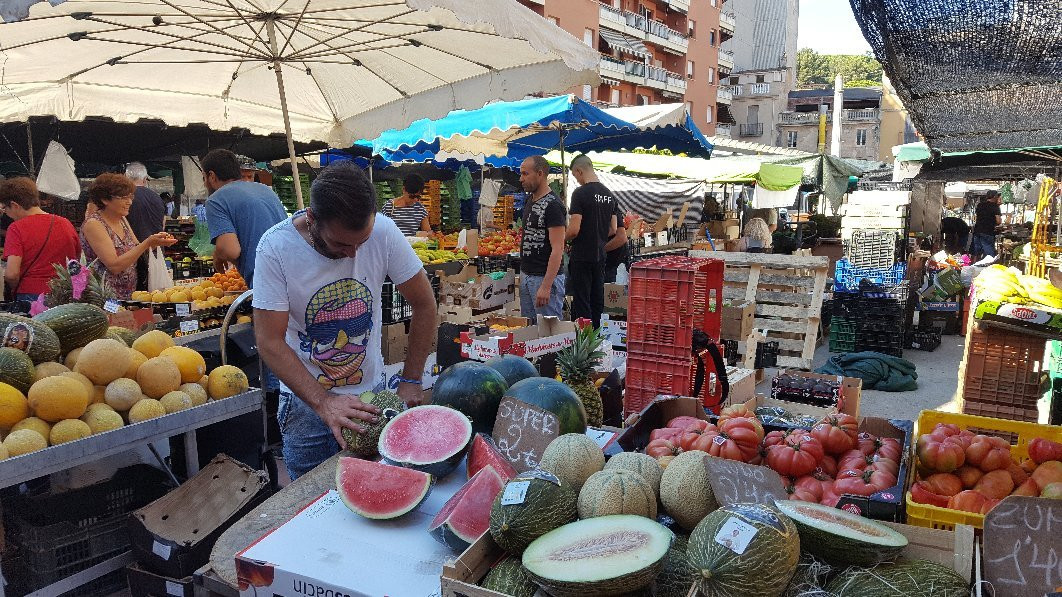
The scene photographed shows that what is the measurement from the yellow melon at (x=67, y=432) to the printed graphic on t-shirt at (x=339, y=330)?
93 cm

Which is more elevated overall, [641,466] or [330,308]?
[330,308]

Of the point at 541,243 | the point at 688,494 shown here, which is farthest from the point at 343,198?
the point at 541,243

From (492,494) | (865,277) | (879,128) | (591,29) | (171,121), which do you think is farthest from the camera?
(879,128)

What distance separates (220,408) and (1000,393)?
19.3 feet

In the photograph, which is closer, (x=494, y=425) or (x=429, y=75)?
(x=494, y=425)

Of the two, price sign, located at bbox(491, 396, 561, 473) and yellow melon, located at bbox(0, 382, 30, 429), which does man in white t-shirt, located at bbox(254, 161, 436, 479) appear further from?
yellow melon, located at bbox(0, 382, 30, 429)

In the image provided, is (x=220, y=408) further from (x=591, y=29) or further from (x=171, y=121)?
(x=591, y=29)

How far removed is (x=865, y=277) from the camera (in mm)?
8547

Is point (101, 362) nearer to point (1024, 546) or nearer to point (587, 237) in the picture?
point (1024, 546)

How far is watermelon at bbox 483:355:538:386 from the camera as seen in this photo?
2863 mm

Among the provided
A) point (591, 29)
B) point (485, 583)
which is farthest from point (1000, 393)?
point (591, 29)

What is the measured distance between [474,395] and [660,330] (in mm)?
2252

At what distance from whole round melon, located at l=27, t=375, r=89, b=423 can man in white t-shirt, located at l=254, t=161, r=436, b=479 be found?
83cm

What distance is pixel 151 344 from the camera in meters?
3.37
